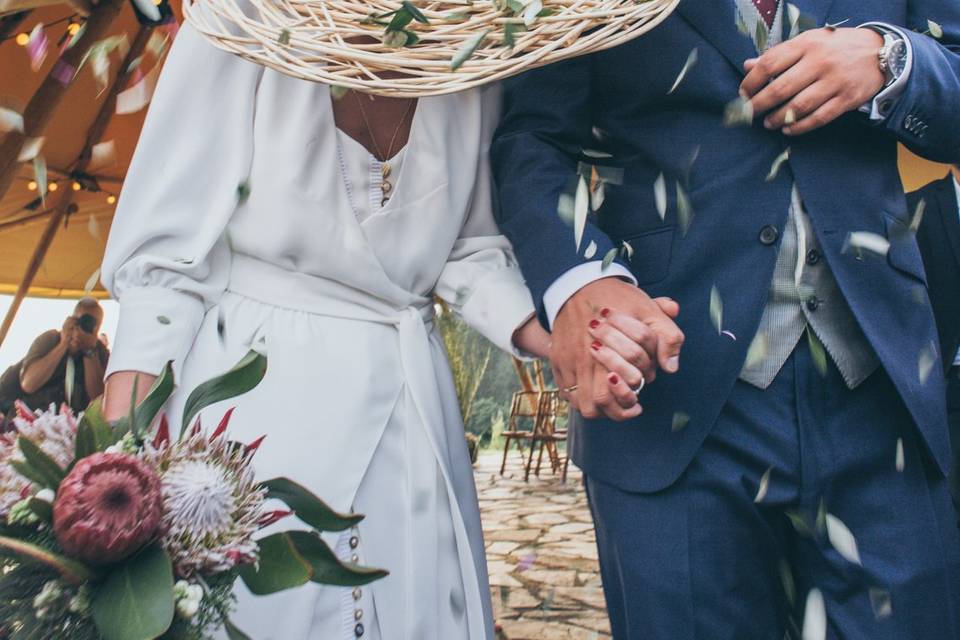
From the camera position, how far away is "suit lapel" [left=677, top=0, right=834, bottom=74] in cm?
135

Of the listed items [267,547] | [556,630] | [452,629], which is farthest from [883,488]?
[556,630]

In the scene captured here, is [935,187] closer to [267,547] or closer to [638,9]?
[638,9]

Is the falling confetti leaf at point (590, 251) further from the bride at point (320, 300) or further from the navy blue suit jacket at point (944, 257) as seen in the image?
the navy blue suit jacket at point (944, 257)

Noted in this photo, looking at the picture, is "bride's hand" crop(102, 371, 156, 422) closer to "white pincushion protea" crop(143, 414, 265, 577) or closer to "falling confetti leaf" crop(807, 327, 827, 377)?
"white pincushion protea" crop(143, 414, 265, 577)

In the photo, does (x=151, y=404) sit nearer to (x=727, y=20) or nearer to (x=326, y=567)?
(x=326, y=567)

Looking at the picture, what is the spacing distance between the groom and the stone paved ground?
309 centimetres

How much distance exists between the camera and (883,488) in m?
1.31

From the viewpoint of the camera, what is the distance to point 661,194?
4.55 feet

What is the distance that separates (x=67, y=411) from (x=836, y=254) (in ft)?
3.22

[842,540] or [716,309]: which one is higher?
[716,309]

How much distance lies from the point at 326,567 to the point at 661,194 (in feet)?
2.65

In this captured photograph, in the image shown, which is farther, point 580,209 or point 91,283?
point 580,209

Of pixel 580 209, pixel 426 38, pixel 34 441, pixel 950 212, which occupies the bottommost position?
pixel 34 441

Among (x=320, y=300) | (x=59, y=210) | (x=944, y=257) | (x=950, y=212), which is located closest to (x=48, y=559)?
(x=320, y=300)
